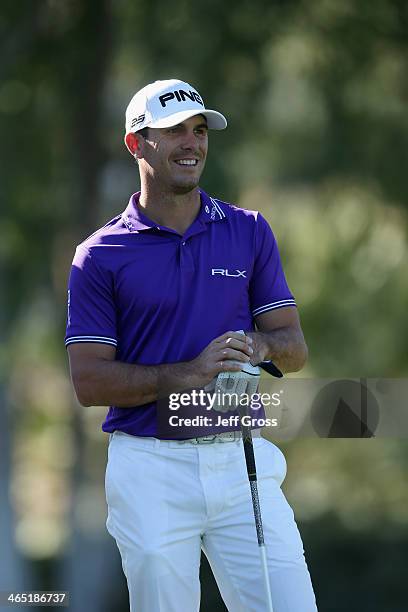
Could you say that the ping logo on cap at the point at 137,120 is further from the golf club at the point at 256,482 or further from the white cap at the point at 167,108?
the golf club at the point at 256,482

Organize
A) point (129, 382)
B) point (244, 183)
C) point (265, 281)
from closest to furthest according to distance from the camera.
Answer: point (129, 382) → point (265, 281) → point (244, 183)

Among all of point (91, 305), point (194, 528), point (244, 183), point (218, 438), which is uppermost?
point (244, 183)

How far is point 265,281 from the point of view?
11.5 feet

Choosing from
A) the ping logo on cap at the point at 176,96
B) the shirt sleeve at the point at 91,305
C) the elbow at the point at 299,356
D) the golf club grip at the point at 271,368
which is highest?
the ping logo on cap at the point at 176,96

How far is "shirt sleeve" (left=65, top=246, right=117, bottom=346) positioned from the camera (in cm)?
335

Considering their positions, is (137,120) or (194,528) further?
(137,120)

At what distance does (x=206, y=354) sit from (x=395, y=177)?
26.1 ft

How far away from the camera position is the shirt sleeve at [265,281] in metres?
3.49

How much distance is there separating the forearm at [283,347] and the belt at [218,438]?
0.24m

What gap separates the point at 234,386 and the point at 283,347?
0.89ft

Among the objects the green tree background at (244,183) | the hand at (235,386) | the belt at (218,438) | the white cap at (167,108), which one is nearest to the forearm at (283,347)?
the hand at (235,386)

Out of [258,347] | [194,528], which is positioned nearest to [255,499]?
[194,528]

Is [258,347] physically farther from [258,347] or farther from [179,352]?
[179,352]

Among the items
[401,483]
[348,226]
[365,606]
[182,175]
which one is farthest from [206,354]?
[401,483]
